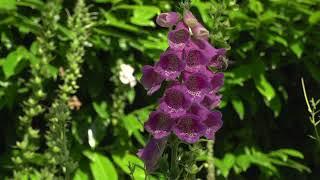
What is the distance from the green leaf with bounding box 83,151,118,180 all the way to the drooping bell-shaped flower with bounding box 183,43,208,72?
175 cm

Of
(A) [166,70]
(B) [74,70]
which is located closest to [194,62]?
(A) [166,70]

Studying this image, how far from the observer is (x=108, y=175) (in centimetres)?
352

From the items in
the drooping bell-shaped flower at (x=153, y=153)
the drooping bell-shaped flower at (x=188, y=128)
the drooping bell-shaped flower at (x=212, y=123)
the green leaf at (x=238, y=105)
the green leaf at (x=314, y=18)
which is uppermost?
the drooping bell-shaped flower at (x=188, y=128)

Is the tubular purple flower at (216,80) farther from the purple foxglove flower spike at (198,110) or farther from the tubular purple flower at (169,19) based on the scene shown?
the tubular purple flower at (169,19)

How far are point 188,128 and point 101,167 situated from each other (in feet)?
5.85

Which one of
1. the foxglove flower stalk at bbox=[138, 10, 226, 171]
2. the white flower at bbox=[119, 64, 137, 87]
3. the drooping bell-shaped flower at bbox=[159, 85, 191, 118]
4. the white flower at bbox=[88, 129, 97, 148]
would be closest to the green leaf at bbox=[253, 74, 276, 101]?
the white flower at bbox=[119, 64, 137, 87]

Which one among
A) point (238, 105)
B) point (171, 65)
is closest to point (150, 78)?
point (171, 65)

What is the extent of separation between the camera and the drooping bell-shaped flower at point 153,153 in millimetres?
1915

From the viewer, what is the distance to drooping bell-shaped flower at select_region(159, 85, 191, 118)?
1.83 metres

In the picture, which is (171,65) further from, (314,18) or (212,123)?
(314,18)

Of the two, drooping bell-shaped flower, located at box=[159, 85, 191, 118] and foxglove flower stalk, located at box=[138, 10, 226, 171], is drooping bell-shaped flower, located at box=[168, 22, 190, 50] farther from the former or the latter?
drooping bell-shaped flower, located at box=[159, 85, 191, 118]

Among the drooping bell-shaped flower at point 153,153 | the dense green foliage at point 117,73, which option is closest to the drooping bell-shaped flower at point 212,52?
the drooping bell-shaped flower at point 153,153

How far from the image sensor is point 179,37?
1887mm

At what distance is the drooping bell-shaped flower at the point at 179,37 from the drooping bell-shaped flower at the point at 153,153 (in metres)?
0.26
